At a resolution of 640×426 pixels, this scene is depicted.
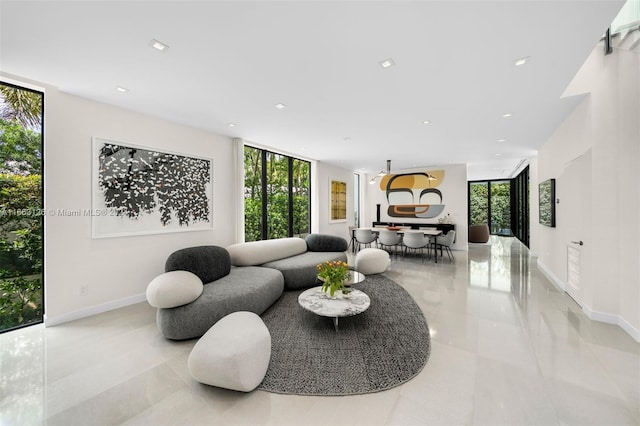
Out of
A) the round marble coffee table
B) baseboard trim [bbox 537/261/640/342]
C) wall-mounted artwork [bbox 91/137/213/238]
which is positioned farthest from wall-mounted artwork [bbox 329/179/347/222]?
baseboard trim [bbox 537/261/640/342]

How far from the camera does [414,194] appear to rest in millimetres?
8828

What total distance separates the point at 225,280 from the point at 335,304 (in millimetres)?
1563

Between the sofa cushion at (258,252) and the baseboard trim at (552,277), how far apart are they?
464 centimetres

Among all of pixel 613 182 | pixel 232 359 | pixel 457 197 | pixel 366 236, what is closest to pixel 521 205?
pixel 457 197

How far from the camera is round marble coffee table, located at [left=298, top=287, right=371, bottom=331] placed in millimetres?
2654

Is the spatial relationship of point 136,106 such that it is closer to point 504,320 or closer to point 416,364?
point 416,364

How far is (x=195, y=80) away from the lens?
2.77 meters

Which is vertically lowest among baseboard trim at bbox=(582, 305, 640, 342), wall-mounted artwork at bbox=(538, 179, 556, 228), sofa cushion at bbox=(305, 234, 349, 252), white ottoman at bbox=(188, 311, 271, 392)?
baseboard trim at bbox=(582, 305, 640, 342)

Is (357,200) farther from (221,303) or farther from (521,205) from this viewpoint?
(221,303)

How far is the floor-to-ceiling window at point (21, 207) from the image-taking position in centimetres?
283

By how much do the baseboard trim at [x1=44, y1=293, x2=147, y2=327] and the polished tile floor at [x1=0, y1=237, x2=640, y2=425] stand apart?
0.35ft

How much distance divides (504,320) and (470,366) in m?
1.28

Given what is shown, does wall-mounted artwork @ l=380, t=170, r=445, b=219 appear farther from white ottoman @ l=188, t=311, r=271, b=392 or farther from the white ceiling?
white ottoman @ l=188, t=311, r=271, b=392

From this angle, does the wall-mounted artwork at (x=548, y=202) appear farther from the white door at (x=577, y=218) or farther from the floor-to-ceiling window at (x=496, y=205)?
the floor-to-ceiling window at (x=496, y=205)
